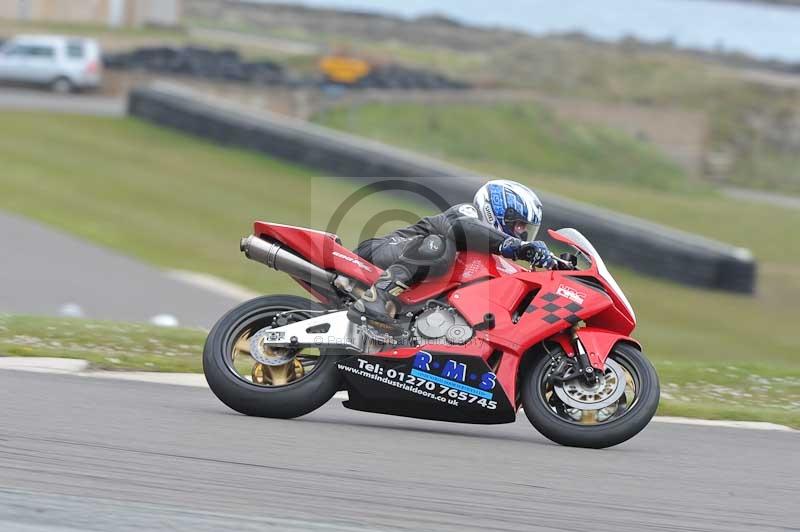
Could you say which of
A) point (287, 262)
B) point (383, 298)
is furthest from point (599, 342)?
point (287, 262)

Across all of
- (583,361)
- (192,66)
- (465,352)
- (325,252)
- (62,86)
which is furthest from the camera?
(192,66)

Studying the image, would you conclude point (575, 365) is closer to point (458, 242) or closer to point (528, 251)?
point (528, 251)

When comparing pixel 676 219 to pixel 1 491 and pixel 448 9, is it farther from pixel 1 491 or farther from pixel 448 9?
pixel 448 9

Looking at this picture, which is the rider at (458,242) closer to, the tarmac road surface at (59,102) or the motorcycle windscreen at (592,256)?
the motorcycle windscreen at (592,256)

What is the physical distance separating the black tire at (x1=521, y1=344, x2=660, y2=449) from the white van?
30.3 m

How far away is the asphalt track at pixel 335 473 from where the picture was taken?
16.3 feet

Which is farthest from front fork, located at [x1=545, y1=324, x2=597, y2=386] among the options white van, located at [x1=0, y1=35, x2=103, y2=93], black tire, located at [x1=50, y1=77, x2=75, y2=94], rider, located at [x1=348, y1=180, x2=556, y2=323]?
black tire, located at [x1=50, y1=77, x2=75, y2=94]

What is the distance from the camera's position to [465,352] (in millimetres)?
6844

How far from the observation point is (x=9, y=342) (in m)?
8.93

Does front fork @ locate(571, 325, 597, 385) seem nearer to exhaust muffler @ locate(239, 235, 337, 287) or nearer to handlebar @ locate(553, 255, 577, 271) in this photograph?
handlebar @ locate(553, 255, 577, 271)

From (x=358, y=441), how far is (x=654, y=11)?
12901 centimetres

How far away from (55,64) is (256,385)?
30.5 m

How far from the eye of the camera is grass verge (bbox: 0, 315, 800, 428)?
857cm

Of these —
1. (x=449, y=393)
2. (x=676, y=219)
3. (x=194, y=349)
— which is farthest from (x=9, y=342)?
(x=676, y=219)
